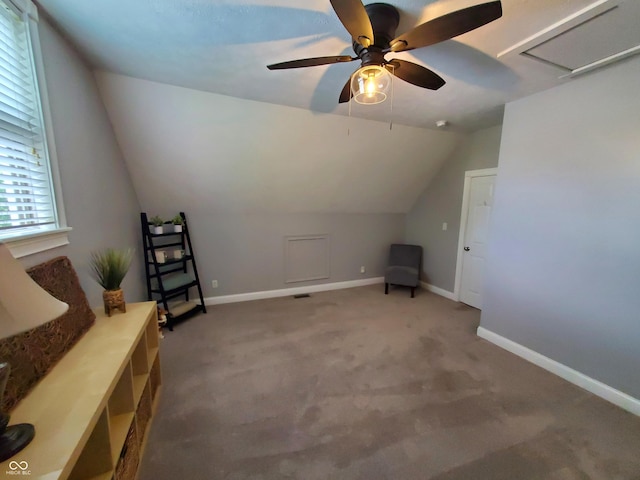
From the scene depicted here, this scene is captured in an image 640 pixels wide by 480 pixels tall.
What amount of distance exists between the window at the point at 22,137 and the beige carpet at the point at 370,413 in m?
1.45

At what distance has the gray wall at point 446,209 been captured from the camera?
11.2 feet

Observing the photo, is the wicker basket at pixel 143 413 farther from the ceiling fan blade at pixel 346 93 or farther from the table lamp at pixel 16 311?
the ceiling fan blade at pixel 346 93

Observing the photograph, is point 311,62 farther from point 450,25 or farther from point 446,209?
point 446,209

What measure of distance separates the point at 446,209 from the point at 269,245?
9.15 feet

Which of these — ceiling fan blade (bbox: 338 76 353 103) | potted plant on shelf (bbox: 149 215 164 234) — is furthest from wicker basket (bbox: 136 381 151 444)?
ceiling fan blade (bbox: 338 76 353 103)

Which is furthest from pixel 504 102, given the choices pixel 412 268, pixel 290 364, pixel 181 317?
pixel 181 317

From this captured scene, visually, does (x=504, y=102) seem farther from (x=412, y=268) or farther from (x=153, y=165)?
(x=153, y=165)

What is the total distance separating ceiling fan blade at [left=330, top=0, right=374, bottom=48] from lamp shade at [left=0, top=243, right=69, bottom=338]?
4.58ft

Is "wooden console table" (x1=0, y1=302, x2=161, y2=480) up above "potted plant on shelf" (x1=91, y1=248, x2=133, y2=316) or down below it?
below

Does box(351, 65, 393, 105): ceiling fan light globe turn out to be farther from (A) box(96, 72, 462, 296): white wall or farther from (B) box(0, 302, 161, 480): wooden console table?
(B) box(0, 302, 161, 480): wooden console table

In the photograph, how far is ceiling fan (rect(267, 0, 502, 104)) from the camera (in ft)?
3.38

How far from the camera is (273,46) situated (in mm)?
1643

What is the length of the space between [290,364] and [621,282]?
2.67 metres

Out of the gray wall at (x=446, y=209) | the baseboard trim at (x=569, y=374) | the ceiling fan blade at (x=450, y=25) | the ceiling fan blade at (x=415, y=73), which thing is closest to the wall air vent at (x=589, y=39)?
the ceiling fan blade at (x=415, y=73)
